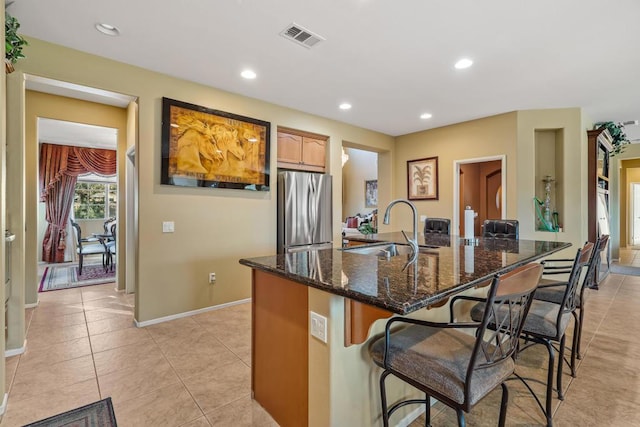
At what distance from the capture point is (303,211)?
422 centimetres

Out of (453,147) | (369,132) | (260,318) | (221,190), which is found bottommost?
(260,318)

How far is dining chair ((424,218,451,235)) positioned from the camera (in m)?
3.95

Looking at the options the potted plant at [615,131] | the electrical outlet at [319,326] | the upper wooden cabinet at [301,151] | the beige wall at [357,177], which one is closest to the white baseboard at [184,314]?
the upper wooden cabinet at [301,151]

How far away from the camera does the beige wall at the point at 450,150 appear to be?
14.8ft

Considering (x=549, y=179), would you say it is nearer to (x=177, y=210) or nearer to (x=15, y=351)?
(x=177, y=210)

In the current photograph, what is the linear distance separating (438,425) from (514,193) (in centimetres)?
383

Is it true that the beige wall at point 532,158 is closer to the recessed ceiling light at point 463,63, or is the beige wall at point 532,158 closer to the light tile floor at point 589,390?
the light tile floor at point 589,390

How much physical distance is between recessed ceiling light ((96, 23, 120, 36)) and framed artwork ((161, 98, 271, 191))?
2.54 ft

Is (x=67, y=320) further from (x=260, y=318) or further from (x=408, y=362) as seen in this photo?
(x=408, y=362)

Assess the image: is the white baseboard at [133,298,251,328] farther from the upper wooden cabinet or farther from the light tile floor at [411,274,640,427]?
the light tile floor at [411,274,640,427]

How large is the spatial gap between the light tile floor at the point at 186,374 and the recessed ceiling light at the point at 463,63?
271cm

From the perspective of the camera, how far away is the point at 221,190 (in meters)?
3.65

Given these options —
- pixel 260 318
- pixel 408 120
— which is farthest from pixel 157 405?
pixel 408 120

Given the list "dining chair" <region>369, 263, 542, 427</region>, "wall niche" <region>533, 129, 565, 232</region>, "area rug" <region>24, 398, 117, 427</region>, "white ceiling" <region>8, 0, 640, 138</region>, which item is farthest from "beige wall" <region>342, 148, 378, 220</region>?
"area rug" <region>24, 398, 117, 427</region>
